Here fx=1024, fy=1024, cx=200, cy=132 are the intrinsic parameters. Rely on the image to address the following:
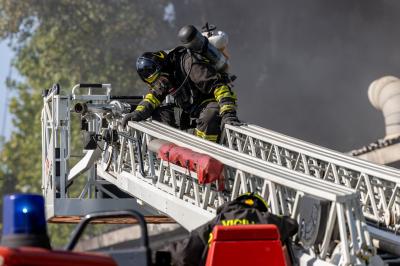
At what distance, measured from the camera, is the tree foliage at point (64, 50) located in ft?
143

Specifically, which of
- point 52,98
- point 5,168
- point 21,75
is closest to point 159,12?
point 21,75

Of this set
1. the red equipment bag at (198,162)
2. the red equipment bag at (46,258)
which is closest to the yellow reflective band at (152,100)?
the red equipment bag at (198,162)

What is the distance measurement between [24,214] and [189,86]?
22.9ft

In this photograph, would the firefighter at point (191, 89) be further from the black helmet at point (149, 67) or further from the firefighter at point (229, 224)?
the firefighter at point (229, 224)

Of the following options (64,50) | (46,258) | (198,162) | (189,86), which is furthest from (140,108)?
(64,50)

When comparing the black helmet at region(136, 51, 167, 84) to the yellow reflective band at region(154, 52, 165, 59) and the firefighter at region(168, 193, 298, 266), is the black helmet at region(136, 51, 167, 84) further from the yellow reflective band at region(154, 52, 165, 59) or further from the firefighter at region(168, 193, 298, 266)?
the firefighter at region(168, 193, 298, 266)

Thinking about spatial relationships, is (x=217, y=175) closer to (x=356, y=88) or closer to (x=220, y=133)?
(x=220, y=133)

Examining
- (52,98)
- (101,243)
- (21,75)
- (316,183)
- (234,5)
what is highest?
(234,5)

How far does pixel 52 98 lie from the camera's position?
12.3 metres

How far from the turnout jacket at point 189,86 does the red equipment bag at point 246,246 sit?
4956mm

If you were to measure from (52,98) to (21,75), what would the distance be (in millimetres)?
34386

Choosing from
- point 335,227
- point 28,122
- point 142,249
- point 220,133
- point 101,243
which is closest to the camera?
point 142,249

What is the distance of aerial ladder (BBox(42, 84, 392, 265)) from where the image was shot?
27.6 feet

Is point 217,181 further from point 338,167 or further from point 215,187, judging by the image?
point 338,167
